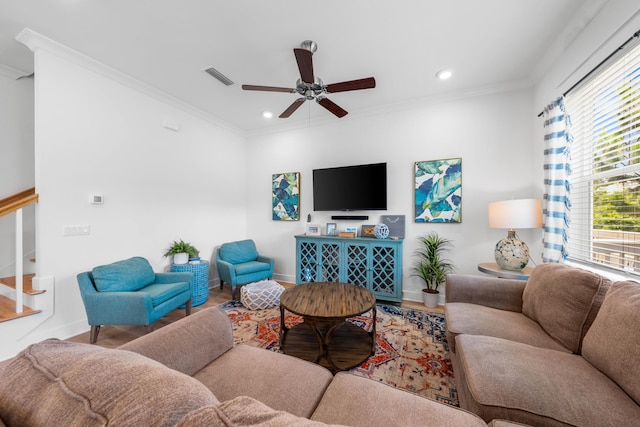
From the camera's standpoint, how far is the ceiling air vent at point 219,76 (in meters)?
2.64

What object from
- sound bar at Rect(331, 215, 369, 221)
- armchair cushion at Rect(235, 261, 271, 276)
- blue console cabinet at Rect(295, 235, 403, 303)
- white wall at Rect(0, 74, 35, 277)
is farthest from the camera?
sound bar at Rect(331, 215, 369, 221)

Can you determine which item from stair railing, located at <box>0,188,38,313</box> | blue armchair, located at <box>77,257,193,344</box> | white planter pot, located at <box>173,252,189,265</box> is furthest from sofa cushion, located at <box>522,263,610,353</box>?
stair railing, located at <box>0,188,38,313</box>

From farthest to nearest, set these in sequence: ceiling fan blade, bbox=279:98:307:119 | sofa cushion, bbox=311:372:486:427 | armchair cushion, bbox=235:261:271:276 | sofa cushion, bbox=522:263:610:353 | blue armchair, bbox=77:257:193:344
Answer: armchair cushion, bbox=235:261:271:276 < ceiling fan blade, bbox=279:98:307:119 < blue armchair, bbox=77:257:193:344 < sofa cushion, bbox=522:263:610:353 < sofa cushion, bbox=311:372:486:427

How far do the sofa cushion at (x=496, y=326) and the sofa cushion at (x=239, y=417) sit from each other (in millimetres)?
1537

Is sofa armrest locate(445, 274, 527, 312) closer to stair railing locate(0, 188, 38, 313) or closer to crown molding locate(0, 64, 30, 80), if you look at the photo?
stair railing locate(0, 188, 38, 313)

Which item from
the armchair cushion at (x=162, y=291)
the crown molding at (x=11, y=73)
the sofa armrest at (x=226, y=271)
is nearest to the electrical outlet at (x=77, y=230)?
the armchair cushion at (x=162, y=291)

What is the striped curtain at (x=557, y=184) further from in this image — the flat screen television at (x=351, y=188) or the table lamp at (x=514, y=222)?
the flat screen television at (x=351, y=188)

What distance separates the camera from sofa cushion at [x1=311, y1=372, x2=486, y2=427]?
846mm

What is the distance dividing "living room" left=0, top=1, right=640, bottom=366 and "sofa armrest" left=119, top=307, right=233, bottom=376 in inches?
82.4

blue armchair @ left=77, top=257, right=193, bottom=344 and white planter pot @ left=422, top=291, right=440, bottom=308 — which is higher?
blue armchair @ left=77, top=257, right=193, bottom=344

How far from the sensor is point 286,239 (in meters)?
4.22

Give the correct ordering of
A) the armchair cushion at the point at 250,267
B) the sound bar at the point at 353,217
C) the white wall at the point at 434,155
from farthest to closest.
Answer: the sound bar at the point at 353,217
the armchair cushion at the point at 250,267
the white wall at the point at 434,155

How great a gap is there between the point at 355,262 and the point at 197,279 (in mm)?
2131

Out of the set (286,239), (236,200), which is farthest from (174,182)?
(286,239)
